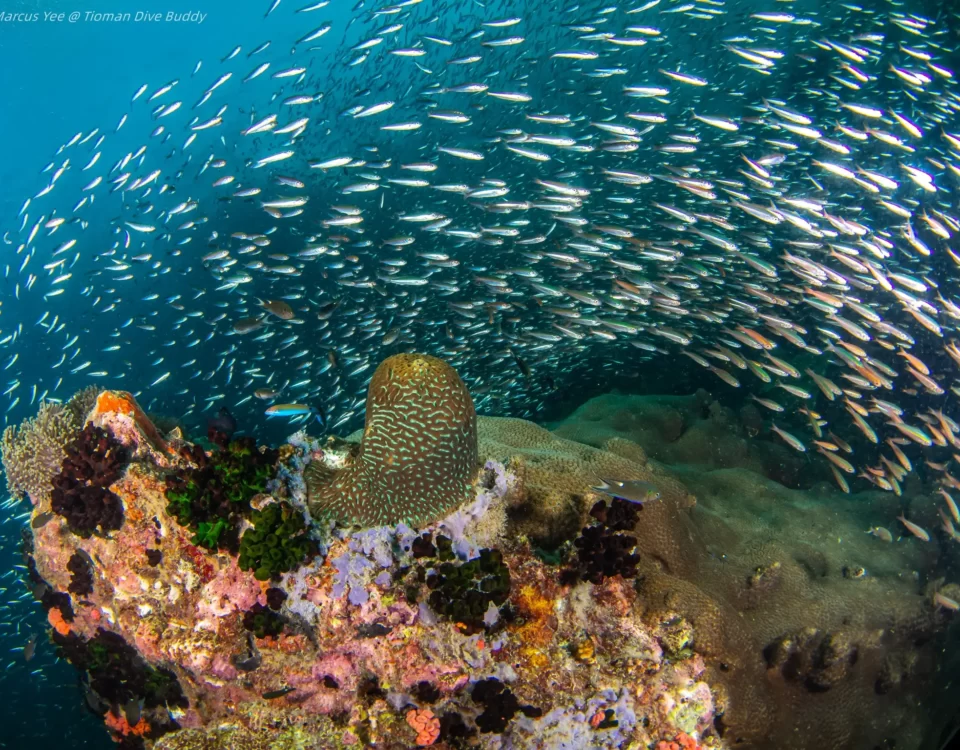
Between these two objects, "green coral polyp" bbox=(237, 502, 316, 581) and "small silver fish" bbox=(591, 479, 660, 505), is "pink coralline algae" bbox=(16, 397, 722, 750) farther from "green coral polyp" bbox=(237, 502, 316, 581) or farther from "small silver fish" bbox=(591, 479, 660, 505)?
"small silver fish" bbox=(591, 479, 660, 505)

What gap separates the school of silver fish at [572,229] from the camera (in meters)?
8.90

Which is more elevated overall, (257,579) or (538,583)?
(257,579)

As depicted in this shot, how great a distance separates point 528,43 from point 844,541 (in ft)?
66.7

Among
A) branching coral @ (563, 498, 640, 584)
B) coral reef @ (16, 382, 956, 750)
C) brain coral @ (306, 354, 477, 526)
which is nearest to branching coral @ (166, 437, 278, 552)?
coral reef @ (16, 382, 956, 750)

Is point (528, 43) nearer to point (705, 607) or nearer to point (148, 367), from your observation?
point (148, 367)

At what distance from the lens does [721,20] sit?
60.6 ft

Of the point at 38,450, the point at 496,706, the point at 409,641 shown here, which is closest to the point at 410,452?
the point at 409,641

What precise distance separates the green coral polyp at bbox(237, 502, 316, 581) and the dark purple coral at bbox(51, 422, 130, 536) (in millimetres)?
1359

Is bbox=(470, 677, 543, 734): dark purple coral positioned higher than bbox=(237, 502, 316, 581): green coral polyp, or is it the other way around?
bbox=(237, 502, 316, 581): green coral polyp

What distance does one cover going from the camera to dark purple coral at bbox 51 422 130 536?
4.35 meters

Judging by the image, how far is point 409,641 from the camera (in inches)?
155

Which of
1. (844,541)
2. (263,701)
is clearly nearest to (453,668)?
(263,701)

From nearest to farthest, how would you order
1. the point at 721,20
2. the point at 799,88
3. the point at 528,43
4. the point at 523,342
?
the point at 523,342
the point at 799,88
the point at 721,20
the point at 528,43

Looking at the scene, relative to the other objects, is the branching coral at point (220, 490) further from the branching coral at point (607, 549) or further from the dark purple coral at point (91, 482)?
the branching coral at point (607, 549)
